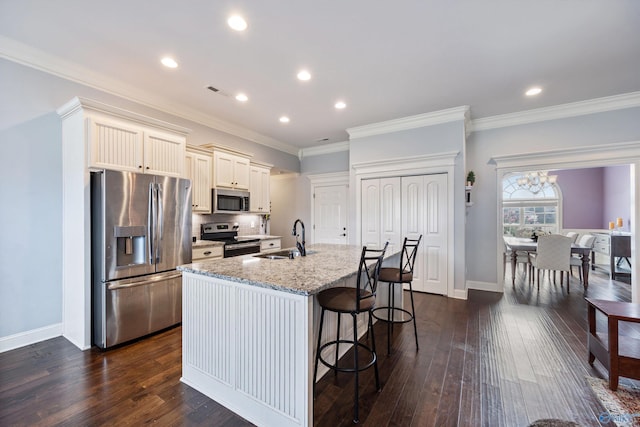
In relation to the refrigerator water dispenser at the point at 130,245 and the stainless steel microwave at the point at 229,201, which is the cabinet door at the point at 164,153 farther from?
the stainless steel microwave at the point at 229,201

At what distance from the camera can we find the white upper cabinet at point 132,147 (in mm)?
2635

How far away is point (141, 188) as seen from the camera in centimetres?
279

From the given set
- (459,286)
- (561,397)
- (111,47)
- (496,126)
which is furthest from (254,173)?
(561,397)

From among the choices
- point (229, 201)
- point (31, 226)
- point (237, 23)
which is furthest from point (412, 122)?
point (31, 226)

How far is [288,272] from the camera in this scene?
1.83 metres

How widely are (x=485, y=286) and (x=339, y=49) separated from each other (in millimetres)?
4435

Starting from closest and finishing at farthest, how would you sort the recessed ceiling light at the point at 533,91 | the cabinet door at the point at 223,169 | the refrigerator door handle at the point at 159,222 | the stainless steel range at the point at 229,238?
the refrigerator door handle at the point at 159,222
the recessed ceiling light at the point at 533,91
the stainless steel range at the point at 229,238
the cabinet door at the point at 223,169

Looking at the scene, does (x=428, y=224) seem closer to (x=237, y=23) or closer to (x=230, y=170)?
(x=230, y=170)

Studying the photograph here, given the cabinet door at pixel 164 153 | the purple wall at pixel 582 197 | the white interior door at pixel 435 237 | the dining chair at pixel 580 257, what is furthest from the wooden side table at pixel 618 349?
the purple wall at pixel 582 197

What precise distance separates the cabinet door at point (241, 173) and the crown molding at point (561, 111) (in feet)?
13.6

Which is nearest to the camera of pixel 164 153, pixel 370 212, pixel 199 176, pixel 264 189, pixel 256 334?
pixel 256 334

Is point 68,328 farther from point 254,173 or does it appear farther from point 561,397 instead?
point 561,397

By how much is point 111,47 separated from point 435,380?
4.24 metres

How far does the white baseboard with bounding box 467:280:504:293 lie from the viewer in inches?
176
